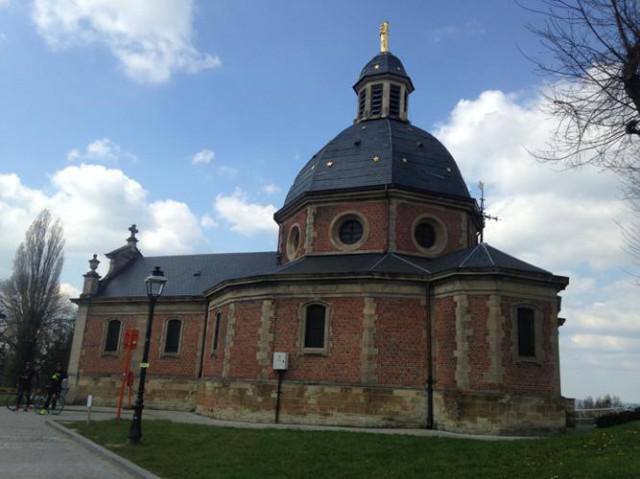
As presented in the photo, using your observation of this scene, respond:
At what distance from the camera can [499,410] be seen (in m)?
17.2

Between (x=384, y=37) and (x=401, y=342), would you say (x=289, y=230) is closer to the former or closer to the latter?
(x=401, y=342)

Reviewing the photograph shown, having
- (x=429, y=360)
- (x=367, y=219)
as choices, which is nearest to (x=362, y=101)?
(x=367, y=219)

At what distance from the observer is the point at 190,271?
32.3 metres

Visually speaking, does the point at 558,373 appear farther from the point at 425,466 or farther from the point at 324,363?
the point at 425,466

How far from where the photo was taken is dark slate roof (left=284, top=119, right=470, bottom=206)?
78.9 feet

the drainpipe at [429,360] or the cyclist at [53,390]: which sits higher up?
the drainpipe at [429,360]

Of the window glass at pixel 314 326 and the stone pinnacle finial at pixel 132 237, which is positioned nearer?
the window glass at pixel 314 326

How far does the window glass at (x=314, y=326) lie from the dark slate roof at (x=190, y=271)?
27.8 feet

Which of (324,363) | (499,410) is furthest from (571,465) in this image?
(324,363)

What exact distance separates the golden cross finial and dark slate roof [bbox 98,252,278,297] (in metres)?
14.3

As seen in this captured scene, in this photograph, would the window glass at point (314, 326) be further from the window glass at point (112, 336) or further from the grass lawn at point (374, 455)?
the window glass at point (112, 336)

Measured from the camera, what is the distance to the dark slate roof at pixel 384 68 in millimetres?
30672

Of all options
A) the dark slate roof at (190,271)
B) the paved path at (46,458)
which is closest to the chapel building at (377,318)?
the dark slate roof at (190,271)

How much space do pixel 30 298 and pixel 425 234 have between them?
103 feet
